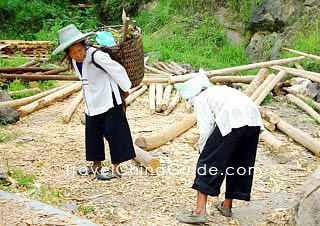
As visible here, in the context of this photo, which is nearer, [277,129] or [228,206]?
[228,206]

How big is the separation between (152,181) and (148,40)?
9.49m

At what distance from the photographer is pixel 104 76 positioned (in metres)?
5.54

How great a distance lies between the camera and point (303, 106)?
9031 mm

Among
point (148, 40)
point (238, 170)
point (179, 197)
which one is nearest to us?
point (238, 170)

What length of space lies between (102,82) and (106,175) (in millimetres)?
972

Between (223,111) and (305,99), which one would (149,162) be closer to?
(223,111)

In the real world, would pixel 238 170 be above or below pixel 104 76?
below

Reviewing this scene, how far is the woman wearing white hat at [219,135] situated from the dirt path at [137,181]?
414mm

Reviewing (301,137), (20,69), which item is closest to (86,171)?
(301,137)

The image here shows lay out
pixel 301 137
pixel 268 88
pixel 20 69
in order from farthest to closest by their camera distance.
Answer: pixel 20 69
pixel 268 88
pixel 301 137

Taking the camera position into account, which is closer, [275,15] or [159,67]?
[159,67]

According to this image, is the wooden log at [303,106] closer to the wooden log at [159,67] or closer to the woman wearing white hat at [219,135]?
the wooden log at [159,67]

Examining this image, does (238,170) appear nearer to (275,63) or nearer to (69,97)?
(69,97)

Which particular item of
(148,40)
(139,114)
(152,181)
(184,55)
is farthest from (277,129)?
(148,40)
